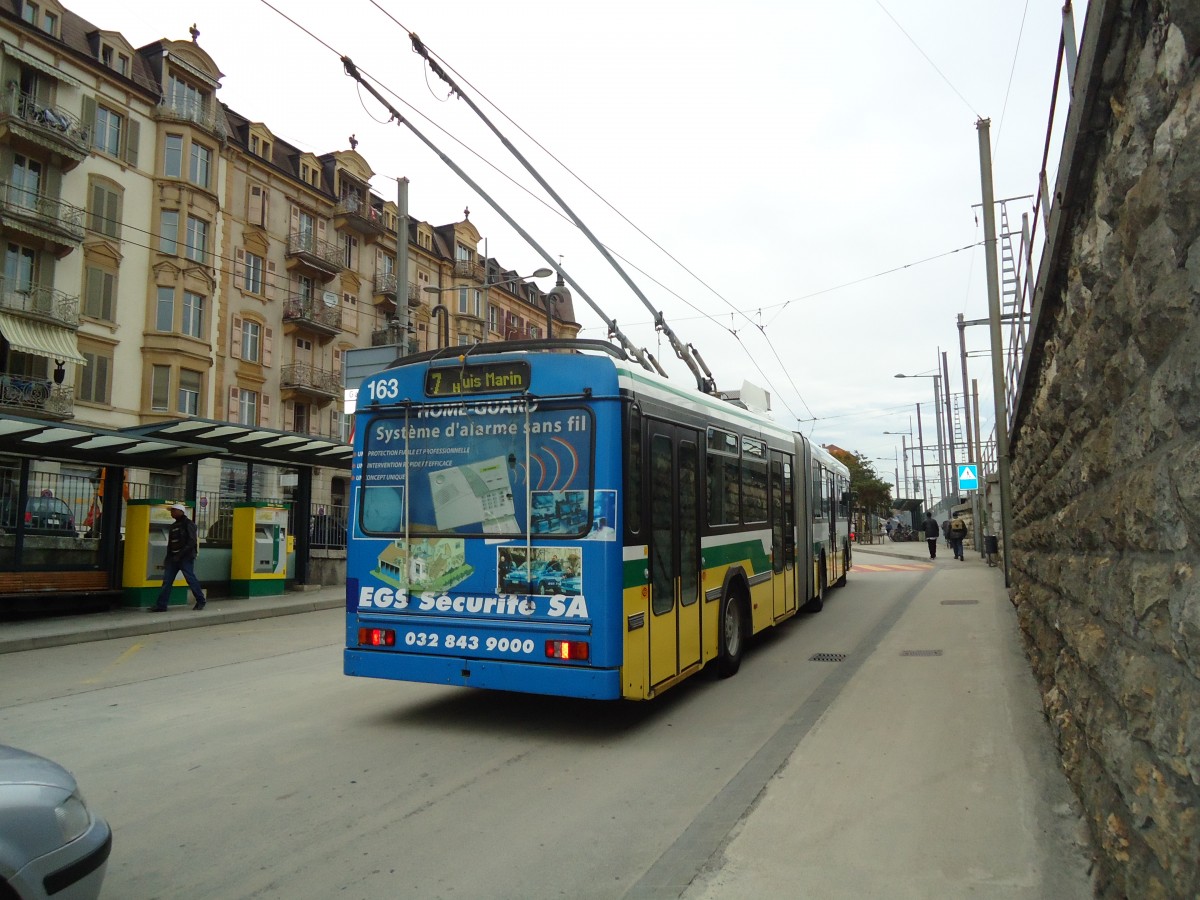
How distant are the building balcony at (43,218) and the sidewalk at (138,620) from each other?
16.4 metres

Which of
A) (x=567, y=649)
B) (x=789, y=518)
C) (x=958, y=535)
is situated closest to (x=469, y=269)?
(x=958, y=535)

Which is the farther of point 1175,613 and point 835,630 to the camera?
point 835,630

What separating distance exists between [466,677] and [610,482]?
183cm

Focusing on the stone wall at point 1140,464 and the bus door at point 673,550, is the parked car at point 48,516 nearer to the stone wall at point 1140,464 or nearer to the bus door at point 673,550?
the bus door at point 673,550

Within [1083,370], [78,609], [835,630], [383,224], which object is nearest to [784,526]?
[835,630]

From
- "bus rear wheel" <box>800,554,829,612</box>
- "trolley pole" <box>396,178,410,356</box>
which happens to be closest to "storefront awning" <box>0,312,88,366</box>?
"trolley pole" <box>396,178,410,356</box>

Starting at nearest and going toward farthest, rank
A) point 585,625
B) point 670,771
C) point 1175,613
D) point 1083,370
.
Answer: point 1175,613 < point 1083,370 < point 670,771 < point 585,625

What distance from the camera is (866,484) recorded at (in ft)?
221

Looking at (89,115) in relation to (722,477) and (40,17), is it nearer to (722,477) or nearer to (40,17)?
(40,17)

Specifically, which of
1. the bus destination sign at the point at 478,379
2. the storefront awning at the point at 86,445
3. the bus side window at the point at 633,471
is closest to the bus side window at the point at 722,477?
the bus side window at the point at 633,471

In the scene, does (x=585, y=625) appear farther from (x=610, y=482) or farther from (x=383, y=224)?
(x=383, y=224)

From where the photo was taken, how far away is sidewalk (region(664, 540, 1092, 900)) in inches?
156

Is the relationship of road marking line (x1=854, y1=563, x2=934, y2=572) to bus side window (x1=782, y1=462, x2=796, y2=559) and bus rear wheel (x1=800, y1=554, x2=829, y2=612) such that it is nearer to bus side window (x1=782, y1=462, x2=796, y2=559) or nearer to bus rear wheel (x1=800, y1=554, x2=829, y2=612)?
bus rear wheel (x1=800, y1=554, x2=829, y2=612)

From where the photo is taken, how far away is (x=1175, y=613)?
8.60 ft
